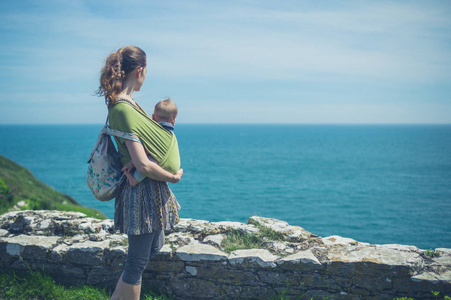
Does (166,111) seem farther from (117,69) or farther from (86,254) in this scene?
(86,254)

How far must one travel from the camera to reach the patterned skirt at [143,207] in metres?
2.85

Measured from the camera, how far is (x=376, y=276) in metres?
3.62

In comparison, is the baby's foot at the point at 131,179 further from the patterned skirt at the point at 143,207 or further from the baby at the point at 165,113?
the baby at the point at 165,113

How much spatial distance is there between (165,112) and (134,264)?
4.54 ft

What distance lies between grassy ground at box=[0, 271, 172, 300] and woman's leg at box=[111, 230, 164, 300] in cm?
89

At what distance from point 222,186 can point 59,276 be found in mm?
49229

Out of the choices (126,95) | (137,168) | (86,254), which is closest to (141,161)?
(137,168)

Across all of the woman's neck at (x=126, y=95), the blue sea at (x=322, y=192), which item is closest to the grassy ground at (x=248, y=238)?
the woman's neck at (x=126, y=95)

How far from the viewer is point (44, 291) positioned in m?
3.87

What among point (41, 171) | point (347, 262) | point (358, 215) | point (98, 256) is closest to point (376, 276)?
point (347, 262)

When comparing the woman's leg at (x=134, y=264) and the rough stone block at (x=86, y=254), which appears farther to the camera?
the rough stone block at (x=86, y=254)

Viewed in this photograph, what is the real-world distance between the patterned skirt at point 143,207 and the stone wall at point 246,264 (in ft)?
3.51

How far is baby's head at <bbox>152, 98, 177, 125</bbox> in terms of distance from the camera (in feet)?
9.83

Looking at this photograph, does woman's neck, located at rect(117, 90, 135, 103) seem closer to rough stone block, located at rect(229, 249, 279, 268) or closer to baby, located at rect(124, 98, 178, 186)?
baby, located at rect(124, 98, 178, 186)
